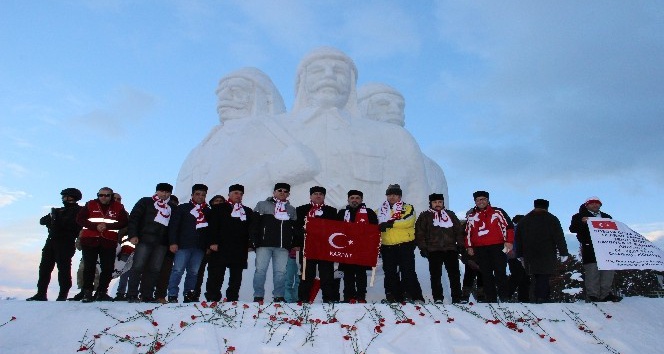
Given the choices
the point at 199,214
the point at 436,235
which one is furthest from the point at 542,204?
the point at 199,214

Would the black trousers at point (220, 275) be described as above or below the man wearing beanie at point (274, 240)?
below

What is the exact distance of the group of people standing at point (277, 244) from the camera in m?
8.00

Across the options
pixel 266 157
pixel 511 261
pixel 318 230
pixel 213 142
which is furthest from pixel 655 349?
pixel 213 142

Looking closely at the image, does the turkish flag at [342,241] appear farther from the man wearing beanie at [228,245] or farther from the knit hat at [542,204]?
the knit hat at [542,204]

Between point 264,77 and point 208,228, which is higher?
point 264,77

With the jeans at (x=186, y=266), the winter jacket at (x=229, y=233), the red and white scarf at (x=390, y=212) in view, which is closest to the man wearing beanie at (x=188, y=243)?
the jeans at (x=186, y=266)

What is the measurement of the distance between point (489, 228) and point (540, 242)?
0.88m

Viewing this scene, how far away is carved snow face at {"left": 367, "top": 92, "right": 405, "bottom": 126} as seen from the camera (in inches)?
779

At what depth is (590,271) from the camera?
8.61 meters

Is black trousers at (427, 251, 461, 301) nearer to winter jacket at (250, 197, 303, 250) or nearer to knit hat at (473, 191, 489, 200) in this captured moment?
knit hat at (473, 191, 489, 200)

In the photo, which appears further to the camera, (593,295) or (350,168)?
(350,168)

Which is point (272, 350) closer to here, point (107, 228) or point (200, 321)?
point (200, 321)

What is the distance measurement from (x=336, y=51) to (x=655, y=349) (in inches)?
394

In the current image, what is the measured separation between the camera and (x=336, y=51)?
14.5 meters
